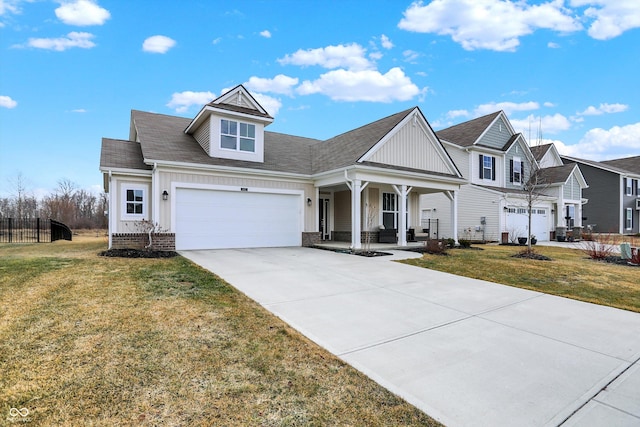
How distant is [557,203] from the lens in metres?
23.3

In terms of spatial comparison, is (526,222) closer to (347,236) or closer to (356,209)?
(347,236)

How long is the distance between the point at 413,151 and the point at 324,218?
5.78 meters

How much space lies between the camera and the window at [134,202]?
1208cm

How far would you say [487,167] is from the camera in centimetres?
2153

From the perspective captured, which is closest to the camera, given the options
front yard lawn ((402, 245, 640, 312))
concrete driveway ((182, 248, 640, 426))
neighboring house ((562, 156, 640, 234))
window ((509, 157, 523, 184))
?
concrete driveway ((182, 248, 640, 426))

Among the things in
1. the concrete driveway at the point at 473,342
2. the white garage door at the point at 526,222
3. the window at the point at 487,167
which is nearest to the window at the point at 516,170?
the window at the point at 487,167

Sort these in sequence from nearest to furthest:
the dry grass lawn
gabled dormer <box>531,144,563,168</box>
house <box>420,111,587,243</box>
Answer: the dry grass lawn, house <box>420,111,587,243</box>, gabled dormer <box>531,144,563,168</box>

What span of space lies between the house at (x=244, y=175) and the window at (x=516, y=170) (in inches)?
378

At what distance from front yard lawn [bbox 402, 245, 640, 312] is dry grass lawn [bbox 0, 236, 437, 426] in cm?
590

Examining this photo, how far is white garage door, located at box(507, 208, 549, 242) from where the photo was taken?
1947cm

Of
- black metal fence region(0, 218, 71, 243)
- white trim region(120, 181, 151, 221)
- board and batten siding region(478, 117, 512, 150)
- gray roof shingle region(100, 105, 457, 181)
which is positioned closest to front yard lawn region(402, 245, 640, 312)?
gray roof shingle region(100, 105, 457, 181)

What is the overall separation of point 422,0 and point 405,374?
1428 centimetres

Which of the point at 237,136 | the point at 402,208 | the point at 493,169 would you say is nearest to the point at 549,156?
the point at 493,169

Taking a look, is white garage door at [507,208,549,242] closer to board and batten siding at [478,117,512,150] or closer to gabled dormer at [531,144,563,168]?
board and batten siding at [478,117,512,150]
